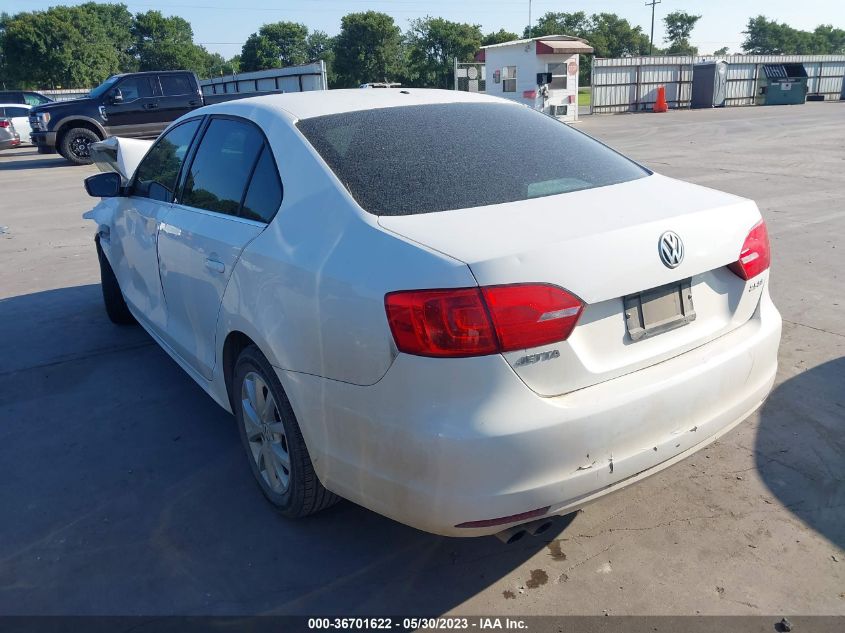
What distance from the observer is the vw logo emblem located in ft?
7.79

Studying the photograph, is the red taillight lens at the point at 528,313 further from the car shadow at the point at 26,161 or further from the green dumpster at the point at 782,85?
the green dumpster at the point at 782,85

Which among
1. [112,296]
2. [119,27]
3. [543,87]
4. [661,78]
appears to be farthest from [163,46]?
[112,296]

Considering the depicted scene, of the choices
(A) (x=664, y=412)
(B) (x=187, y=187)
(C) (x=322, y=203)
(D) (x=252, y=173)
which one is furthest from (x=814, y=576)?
(B) (x=187, y=187)

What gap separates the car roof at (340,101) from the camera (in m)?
3.15

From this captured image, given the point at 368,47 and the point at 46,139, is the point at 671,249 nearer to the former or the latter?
the point at 46,139

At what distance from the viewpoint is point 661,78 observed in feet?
114

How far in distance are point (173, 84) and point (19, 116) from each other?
849cm

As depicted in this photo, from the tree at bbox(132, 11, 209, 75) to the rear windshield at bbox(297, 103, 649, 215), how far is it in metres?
93.3

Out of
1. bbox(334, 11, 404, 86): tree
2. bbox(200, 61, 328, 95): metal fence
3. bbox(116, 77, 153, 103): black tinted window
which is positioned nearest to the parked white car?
bbox(116, 77, 153, 103): black tinted window

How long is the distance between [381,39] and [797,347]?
77.7 metres

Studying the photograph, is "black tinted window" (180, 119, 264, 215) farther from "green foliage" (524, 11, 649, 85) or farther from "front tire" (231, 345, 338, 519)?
"green foliage" (524, 11, 649, 85)

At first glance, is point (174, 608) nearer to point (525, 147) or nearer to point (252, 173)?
point (252, 173)

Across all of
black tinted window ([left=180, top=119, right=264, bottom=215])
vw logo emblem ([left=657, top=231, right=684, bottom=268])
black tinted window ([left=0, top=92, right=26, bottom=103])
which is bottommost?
vw logo emblem ([left=657, top=231, right=684, bottom=268])

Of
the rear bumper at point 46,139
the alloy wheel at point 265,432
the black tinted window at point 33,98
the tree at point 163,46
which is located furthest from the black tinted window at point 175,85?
the tree at point 163,46
